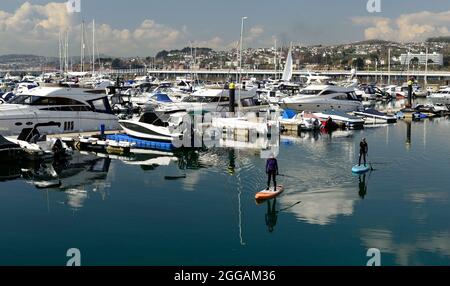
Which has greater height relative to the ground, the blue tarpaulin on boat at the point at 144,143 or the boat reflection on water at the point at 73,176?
the blue tarpaulin on boat at the point at 144,143

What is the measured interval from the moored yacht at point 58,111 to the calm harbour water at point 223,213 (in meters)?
5.12

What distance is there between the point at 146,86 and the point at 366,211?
77936 mm

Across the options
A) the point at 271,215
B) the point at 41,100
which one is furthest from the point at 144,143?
the point at 271,215

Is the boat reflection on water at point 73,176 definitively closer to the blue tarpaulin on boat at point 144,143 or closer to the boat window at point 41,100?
the blue tarpaulin on boat at point 144,143

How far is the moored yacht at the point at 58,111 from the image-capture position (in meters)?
31.9

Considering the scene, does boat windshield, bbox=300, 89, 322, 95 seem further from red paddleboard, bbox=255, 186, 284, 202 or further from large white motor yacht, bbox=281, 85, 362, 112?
red paddleboard, bbox=255, 186, 284, 202

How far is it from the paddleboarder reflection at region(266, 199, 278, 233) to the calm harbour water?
3.7 inches

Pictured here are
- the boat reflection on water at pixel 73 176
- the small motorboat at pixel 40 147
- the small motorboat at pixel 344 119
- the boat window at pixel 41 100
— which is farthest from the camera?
the small motorboat at pixel 344 119

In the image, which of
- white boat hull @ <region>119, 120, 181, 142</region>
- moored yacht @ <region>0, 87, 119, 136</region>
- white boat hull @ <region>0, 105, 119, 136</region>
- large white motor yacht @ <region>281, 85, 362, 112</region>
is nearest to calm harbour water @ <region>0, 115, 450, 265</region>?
white boat hull @ <region>119, 120, 181, 142</region>

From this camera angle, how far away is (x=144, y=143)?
33125 millimetres

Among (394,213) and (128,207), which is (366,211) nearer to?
(394,213)

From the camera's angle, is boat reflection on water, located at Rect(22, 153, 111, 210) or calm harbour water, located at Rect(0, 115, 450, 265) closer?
calm harbour water, located at Rect(0, 115, 450, 265)

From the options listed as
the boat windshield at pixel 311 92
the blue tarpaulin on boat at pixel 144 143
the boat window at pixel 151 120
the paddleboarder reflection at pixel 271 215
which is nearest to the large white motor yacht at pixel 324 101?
the boat windshield at pixel 311 92

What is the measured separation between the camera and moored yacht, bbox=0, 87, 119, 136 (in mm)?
31922
